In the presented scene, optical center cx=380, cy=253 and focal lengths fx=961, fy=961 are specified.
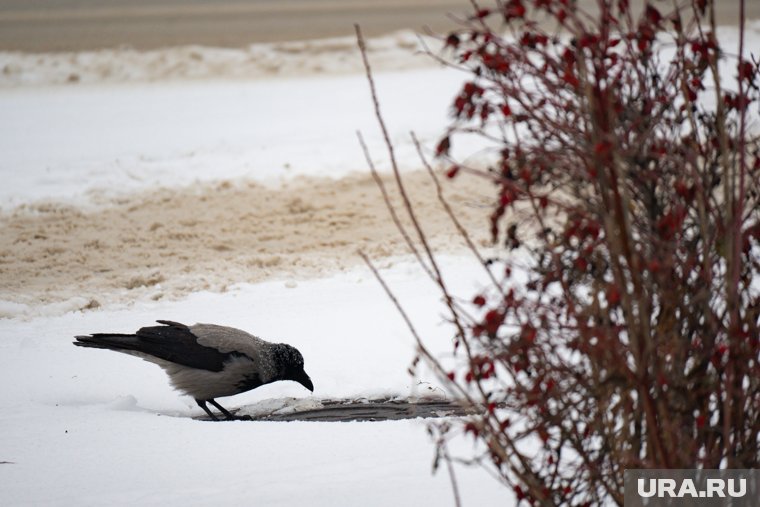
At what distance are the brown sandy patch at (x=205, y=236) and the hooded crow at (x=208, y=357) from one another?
2.10m

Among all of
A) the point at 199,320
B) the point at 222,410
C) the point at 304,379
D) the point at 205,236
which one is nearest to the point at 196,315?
the point at 199,320

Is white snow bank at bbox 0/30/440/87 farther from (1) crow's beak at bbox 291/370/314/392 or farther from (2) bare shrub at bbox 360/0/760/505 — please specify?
(2) bare shrub at bbox 360/0/760/505

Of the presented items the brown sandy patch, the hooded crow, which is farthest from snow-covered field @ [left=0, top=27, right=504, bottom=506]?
the hooded crow

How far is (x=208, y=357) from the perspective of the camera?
18.1ft

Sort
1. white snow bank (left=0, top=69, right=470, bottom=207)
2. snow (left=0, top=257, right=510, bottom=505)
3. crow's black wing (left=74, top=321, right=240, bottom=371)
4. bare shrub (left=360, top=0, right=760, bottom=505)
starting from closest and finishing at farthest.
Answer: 1. bare shrub (left=360, top=0, right=760, bottom=505)
2. snow (left=0, top=257, right=510, bottom=505)
3. crow's black wing (left=74, top=321, right=240, bottom=371)
4. white snow bank (left=0, top=69, right=470, bottom=207)

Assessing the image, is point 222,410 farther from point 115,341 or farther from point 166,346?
point 115,341

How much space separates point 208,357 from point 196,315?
5.80 ft

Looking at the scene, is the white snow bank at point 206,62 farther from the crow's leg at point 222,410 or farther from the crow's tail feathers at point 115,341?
the crow's leg at point 222,410

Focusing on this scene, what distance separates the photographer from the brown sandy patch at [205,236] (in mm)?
8156

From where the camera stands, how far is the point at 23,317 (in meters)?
7.20

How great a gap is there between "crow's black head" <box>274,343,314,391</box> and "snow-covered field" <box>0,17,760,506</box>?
0.21 m

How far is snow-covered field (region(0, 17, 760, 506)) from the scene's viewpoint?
4152 mm

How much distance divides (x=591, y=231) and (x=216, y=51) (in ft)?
50.8

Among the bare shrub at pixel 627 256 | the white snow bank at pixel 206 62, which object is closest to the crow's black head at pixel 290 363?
the bare shrub at pixel 627 256
